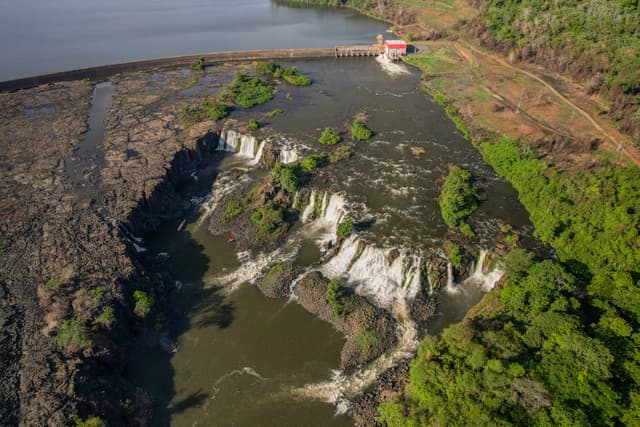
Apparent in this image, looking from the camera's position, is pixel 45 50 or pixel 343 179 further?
pixel 45 50

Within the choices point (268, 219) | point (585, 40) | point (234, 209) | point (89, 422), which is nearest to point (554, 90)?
point (585, 40)

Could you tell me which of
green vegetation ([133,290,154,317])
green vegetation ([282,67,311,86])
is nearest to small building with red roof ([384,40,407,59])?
green vegetation ([282,67,311,86])

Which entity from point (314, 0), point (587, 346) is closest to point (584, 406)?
→ point (587, 346)

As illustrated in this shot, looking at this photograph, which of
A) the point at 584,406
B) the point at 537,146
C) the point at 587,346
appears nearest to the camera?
the point at 584,406

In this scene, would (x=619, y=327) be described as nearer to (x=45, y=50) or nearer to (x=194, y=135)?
(x=194, y=135)

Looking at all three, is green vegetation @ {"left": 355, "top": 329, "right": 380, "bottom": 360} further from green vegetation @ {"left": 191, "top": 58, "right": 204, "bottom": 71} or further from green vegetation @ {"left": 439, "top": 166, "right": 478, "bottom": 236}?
green vegetation @ {"left": 191, "top": 58, "right": 204, "bottom": 71}

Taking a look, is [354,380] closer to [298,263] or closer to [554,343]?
[298,263]
